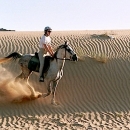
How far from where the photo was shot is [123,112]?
37.7ft

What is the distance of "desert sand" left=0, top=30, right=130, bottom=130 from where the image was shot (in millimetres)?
10250

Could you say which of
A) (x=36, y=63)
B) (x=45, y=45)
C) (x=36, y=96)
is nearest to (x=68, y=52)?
(x=45, y=45)

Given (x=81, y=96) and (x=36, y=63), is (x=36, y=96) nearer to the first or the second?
(x=36, y=63)

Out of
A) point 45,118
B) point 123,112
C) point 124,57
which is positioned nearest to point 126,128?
point 123,112

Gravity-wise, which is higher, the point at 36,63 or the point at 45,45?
the point at 45,45

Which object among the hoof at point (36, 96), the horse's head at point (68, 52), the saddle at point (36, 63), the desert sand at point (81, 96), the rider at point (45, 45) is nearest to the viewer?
the desert sand at point (81, 96)

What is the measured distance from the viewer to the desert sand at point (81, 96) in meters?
10.2

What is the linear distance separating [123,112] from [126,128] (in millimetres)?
1777

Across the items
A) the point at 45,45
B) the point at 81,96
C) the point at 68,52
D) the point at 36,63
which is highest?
the point at 45,45

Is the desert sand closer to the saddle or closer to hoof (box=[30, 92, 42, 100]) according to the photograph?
hoof (box=[30, 92, 42, 100])

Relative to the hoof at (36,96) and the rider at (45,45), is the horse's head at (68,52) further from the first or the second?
the hoof at (36,96)

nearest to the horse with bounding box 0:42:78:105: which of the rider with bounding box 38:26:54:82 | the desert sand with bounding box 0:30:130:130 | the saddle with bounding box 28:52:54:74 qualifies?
the saddle with bounding box 28:52:54:74

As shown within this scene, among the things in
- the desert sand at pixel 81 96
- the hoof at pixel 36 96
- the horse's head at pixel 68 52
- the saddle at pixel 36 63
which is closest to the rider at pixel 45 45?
the saddle at pixel 36 63

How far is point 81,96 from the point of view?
1279 centimetres
